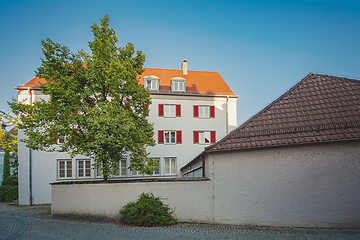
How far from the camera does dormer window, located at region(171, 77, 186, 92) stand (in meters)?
27.0

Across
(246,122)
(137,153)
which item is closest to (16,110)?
(137,153)

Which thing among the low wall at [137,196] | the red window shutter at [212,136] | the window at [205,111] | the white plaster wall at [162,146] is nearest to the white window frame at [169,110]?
the white plaster wall at [162,146]

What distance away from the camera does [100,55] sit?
14.7 m

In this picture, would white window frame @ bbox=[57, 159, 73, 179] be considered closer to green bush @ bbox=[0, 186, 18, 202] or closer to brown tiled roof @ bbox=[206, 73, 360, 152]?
green bush @ bbox=[0, 186, 18, 202]

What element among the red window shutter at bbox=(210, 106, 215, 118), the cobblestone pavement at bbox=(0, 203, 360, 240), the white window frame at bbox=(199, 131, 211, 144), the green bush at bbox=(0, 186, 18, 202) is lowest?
the green bush at bbox=(0, 186, 18, 202)

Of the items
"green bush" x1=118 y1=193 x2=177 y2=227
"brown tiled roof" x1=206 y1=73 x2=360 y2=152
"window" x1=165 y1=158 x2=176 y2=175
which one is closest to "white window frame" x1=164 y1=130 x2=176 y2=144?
"window" x1=165 y1=158 x2=176 y2=175

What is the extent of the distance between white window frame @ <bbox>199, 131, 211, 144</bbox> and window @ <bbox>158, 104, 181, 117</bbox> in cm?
306

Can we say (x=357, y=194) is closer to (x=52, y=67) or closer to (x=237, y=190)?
(x=237, y=190)

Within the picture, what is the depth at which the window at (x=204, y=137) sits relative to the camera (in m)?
26.3

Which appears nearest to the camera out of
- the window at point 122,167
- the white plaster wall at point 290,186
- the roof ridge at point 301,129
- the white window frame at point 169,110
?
the white plaster wall at point 290,186

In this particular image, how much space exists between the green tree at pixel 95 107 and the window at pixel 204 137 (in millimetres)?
10983

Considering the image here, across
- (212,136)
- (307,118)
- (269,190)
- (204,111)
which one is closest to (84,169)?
(212,136)

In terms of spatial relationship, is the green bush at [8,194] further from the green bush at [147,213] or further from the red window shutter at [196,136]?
the green bush at [147,213]

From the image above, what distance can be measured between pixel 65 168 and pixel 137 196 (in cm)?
1420
